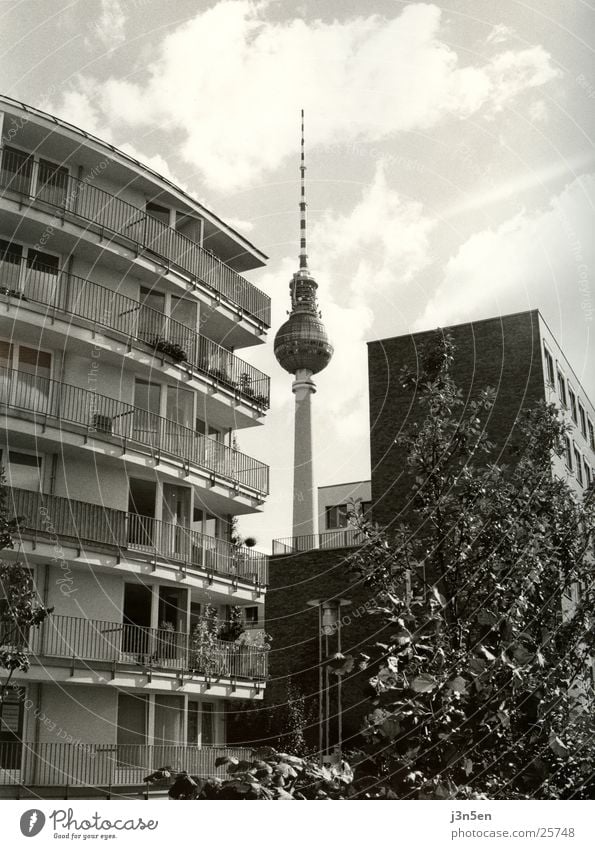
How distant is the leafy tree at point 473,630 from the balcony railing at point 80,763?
142 inches

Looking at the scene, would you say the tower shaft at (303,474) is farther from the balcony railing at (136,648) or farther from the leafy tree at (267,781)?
the leafy tree at (267,781)

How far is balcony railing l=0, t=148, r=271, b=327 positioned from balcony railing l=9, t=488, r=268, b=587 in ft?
10.6

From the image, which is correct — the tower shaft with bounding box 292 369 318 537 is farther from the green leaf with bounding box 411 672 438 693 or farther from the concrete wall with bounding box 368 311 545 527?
the green leaf with bounding box 411 672 438 693

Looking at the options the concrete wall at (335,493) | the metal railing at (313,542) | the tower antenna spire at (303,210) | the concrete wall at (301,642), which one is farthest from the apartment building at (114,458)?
the concrete wall at (335,493)

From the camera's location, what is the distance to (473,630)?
578 centimetres

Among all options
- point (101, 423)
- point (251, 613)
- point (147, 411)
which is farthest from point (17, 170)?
point (251, 613)

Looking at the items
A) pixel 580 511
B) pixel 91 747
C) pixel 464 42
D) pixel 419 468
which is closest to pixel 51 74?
pixel 464 42

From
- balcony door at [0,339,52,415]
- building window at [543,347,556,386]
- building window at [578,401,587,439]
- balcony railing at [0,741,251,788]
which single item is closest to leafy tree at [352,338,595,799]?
balcony railing at [0,741,251,788]

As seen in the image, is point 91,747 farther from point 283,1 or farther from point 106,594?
point 283,1

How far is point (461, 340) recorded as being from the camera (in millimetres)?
21031

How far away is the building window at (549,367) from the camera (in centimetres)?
2031

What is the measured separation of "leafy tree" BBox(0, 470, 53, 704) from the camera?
28.1ft

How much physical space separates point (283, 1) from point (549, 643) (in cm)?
523

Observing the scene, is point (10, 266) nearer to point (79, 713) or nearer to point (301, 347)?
point (79, 713)
